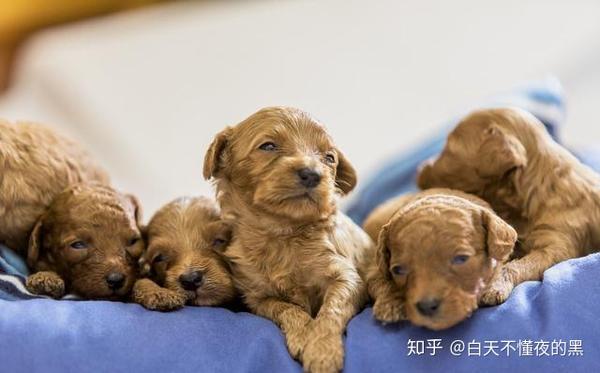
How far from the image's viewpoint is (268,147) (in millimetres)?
2381

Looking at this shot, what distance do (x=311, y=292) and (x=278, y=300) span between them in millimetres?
103

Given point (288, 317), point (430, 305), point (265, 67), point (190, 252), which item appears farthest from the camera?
point (265, 67)

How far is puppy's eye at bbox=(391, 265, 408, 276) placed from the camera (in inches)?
86.0

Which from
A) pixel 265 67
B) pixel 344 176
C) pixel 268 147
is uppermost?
pixel 268 147

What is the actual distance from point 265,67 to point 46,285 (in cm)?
351

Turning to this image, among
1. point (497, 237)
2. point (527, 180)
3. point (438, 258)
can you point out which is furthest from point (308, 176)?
point (527, 180)

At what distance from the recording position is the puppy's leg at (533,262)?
2.24 m

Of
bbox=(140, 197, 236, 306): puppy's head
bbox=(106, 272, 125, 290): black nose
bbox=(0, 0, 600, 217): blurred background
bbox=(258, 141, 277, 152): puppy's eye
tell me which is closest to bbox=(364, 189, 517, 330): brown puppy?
bbox=(258, 141, 277, 152): puppy's eye

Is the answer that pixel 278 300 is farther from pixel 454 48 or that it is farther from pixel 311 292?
pixel 454 48

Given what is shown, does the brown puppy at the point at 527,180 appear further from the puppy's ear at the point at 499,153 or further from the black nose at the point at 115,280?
the black nose at the point at 115,280

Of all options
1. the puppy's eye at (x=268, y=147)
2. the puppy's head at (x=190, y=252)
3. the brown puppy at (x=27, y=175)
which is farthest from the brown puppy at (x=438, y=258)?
the brown puppy at (x=27, y=175)

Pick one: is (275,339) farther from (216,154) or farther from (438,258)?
(216,154)

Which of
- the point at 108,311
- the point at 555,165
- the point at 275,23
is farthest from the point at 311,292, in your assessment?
the point at 275,23

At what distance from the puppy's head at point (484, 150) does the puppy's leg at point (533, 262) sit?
260mm
